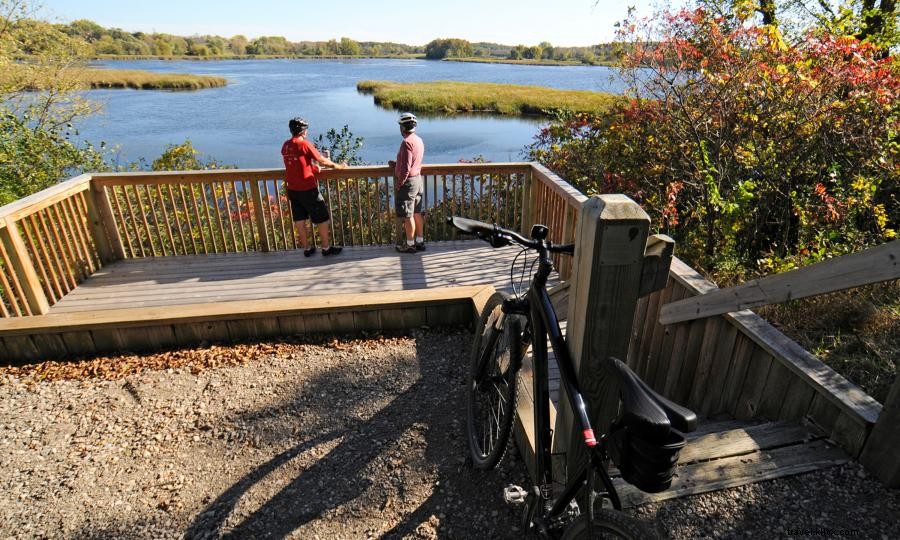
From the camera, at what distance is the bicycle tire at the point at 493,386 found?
2.12 meters

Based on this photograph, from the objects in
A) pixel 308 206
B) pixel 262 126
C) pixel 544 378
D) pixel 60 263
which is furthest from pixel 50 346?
pixel 262 126

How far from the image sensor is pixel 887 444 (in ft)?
5.90

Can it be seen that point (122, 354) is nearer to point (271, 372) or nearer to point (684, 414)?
point (271, 372)

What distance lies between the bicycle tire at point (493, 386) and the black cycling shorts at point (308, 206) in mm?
2879

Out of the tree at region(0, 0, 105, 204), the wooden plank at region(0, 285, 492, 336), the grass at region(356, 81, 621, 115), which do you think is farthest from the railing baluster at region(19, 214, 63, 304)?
the grass at region(356, 81, 621, 115)

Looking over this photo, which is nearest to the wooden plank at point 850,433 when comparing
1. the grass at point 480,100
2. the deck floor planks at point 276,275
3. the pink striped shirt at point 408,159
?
the deck floor planks at point 276,275

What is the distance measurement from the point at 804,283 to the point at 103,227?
565 centimetres

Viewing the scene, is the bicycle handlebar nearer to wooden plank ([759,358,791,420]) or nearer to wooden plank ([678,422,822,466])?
wooden plank ([678,422,822,466])

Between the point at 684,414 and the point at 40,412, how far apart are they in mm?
3594

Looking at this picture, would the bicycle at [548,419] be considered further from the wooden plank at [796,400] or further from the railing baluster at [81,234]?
the railing baluster at [81,234]

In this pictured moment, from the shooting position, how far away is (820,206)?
4363 mm

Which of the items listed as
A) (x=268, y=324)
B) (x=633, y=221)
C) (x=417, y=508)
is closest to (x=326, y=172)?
(x=268, y=324)

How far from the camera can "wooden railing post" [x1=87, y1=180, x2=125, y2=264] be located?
471 centimetres

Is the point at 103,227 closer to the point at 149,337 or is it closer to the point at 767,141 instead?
the point at 149,337
